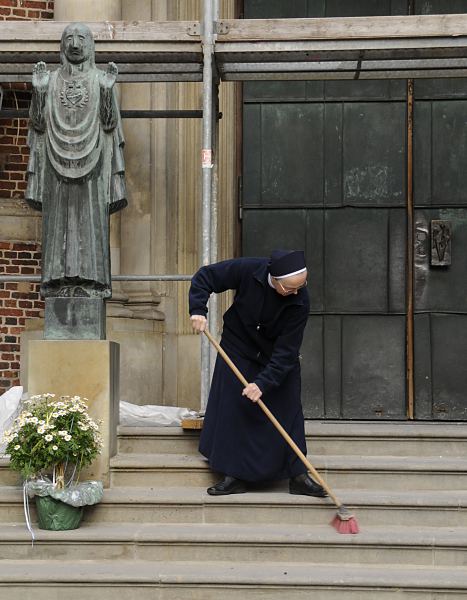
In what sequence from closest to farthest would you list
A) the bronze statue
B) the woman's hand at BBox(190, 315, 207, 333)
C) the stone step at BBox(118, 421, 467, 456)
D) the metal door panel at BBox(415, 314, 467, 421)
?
the woman's hand at BBox(190, 315, 207, 333), the bronze statue, the stone step at BBox(118, 421, 467, 456), the metal door panel at BBox(415, 314, 467, 421)

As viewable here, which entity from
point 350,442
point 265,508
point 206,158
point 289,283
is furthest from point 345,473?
point 206,158

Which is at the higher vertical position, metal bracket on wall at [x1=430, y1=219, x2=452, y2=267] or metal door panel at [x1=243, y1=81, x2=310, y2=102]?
metal door panel at [x1=243, y1=81, x2=310, y2=102]

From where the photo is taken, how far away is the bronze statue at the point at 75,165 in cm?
756

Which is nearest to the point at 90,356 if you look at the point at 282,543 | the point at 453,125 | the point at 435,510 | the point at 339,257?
the point at 282,543

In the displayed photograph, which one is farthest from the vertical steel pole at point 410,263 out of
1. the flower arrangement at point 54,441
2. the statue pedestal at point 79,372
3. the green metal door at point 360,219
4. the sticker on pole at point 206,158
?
the flower arrangement at point 54,441

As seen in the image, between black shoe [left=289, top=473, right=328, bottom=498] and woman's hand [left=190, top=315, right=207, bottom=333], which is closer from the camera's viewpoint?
woman's hand [left=190, top=315, right=207, bottom=333]

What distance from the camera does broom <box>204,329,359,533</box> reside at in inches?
269

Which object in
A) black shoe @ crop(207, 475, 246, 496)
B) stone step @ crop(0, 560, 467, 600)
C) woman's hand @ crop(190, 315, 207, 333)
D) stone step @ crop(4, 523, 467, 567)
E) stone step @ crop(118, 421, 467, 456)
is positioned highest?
woman's hand @ crop(190, 315, 207, 333)

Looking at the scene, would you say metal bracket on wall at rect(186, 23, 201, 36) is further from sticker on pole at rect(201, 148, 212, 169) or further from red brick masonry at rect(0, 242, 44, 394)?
red brick masonry at rect(0, 242, 44, 394)

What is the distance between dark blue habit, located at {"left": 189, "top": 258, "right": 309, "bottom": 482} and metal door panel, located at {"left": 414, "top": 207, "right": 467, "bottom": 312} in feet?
9.85

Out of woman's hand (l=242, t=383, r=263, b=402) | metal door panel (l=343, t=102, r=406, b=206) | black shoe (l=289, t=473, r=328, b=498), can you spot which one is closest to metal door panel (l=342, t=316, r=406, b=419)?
metal door panel (l=343, t=102, r=406, b=206)

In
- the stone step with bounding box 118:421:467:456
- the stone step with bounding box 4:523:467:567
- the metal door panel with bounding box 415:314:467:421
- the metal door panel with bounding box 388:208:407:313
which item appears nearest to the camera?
the stone step with bounding box 4:523:467:567

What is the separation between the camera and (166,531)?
693cm

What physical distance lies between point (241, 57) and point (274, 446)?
3075 millimetres
